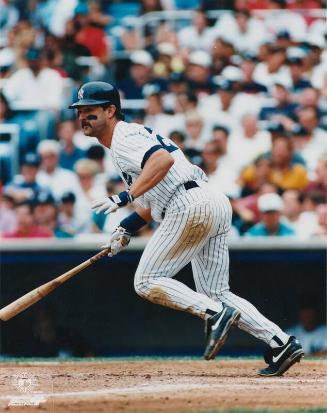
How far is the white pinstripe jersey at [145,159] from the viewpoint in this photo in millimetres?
5414

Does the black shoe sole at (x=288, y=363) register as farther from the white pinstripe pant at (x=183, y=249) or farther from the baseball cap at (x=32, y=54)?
the baseball cap at (x=32, y=54)

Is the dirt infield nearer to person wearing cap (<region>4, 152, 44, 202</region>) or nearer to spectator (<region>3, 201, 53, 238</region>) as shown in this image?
spectator (<region>3, 201, 53, 238</region>)

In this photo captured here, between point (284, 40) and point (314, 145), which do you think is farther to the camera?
point (284, 40)

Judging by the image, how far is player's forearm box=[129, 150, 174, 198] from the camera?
5289 millimetres

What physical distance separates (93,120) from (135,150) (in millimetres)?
355

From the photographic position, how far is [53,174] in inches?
381

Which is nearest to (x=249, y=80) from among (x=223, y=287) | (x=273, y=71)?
(x=273, y=71)

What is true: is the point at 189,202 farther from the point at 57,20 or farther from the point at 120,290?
the point at 57,20

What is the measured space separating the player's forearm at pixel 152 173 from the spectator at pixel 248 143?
4.27 m

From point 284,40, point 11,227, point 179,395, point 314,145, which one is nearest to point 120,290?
point 11,227

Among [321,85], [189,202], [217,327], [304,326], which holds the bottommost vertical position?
[304,326]

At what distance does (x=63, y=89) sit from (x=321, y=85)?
264 cm

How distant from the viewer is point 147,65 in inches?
427

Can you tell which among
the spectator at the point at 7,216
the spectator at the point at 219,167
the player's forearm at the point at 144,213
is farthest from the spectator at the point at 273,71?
the player's forearm at the point at 144,213
